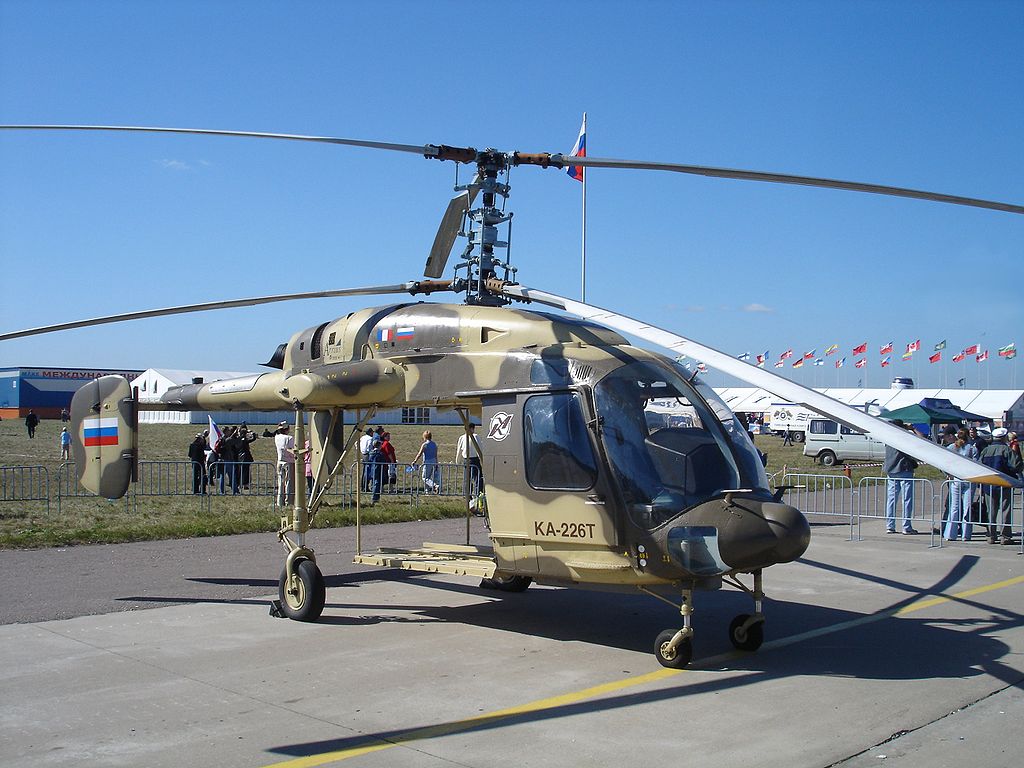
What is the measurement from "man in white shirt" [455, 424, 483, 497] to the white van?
2284cm

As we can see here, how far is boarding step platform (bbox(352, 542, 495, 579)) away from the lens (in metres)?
8.93

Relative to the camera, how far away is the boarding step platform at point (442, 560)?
8.93 meters

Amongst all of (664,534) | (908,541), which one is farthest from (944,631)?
(908,541)

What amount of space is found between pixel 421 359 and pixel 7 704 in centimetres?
471

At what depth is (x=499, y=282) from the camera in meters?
9.34

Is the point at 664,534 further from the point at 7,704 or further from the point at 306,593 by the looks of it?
the point at 7,704

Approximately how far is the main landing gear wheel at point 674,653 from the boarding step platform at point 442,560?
1885 mm

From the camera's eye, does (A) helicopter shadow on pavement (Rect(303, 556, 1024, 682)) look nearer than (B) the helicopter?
No

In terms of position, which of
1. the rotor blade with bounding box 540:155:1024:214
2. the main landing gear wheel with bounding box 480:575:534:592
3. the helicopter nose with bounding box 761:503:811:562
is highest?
the rotor blade with bounding box 540:155:1024:214

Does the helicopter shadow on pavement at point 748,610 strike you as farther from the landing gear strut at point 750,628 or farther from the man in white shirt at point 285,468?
the man in white shirt at point 285,468

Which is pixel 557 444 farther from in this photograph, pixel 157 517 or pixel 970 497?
pixel 970 497

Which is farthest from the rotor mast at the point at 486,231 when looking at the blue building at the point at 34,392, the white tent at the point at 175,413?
the blue building at the point at 34,392

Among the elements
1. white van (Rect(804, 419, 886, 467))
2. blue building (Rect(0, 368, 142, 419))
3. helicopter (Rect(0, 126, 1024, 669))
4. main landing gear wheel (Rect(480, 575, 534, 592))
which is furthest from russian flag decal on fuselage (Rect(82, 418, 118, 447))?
blue building (Rect(0, 368, 142, 419))

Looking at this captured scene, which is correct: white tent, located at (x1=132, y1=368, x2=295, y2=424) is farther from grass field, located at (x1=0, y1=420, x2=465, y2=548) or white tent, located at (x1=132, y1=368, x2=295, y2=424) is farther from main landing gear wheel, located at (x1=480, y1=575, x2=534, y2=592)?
main landing gear wheel, located at (x1=480, y1=575, x2=534, y2=592)
